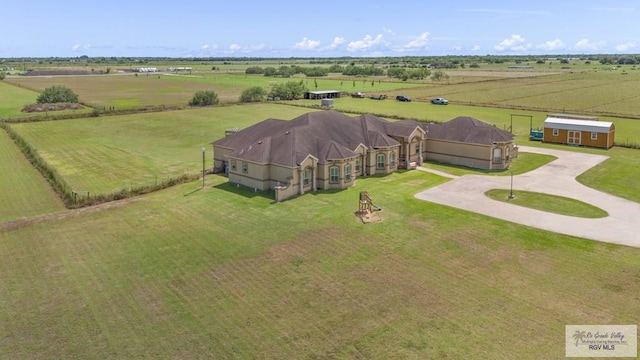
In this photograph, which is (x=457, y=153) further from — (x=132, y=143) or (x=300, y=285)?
(x=132, y=143)

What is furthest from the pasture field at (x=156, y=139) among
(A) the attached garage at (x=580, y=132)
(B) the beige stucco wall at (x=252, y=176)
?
(B) the beige stucco wall at (x=252, y=176)

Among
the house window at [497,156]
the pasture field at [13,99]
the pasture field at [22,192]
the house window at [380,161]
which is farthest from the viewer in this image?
the pasture field at [13,99]

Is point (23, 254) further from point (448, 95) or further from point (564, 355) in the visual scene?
point (448, 95)

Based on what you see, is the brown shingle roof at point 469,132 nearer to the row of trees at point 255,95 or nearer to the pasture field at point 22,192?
the pasture field at point 22,192

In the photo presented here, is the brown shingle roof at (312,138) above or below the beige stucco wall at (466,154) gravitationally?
above

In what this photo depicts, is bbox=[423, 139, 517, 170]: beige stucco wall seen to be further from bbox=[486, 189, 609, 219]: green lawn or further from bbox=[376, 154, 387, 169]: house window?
bbox=[486, 189, 609, 219]: green lawn

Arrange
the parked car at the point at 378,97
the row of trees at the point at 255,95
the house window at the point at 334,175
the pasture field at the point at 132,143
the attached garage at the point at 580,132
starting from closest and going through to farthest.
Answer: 1. the house window at the point at 334,175
2. the pasture field at the point at 132,143
3. the attached garage at the point at 580,132
4. the row of trees at the point at 255,95
5. the parked car at the point at 378,97

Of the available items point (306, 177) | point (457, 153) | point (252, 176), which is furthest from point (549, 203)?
point (252, 176)
